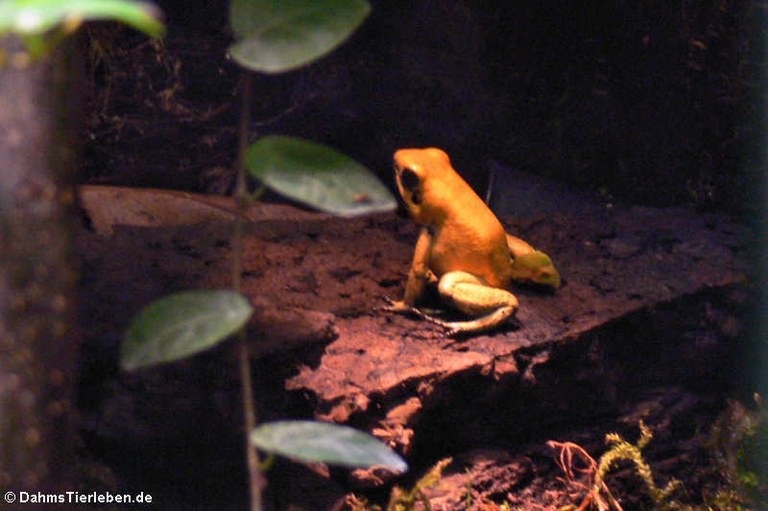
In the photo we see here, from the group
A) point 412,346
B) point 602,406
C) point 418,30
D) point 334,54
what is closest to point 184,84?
point 334,54

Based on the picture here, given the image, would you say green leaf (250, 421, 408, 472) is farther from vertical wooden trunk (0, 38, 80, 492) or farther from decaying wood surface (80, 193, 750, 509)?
decaying wood surface (80, 193, 750, 509)

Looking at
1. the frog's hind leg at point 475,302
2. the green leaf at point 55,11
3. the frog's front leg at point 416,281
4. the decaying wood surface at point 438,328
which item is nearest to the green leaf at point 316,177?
the green leaf at point 55,11

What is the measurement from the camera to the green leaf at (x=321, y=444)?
1.37 meters

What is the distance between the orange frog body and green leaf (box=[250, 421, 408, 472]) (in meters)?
1.86

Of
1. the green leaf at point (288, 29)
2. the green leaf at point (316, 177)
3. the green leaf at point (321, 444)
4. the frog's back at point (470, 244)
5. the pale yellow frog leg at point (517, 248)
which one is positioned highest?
the green leaf at point (288, 29)

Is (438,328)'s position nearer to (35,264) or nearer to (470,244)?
(470,244)

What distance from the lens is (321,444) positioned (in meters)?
1.42

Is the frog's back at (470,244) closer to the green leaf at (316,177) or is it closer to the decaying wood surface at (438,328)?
the decaying wood surface at (438,328)

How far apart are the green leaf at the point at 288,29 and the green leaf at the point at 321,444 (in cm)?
68

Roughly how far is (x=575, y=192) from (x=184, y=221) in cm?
245

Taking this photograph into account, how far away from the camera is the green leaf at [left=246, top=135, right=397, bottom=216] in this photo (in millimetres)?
1413

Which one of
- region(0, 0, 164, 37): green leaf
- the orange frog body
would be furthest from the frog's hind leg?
region(0, 0, 164, 37): green leaf

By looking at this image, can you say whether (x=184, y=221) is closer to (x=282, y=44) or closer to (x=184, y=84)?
(x=184, y=84)

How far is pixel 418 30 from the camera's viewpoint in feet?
14.7
